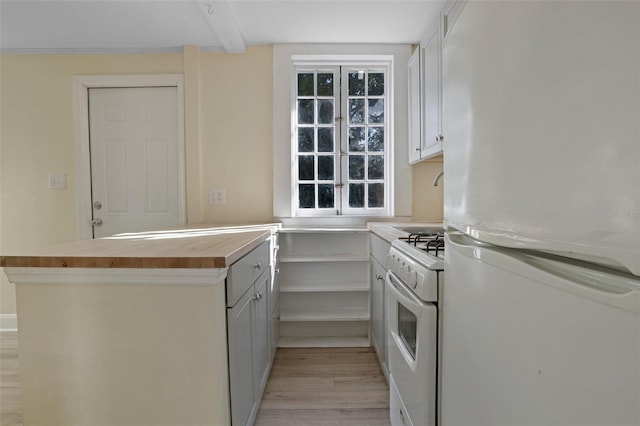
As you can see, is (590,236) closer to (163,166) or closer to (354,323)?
(354,323)

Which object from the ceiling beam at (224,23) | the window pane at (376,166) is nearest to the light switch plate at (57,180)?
the ceiling beam at (224,23)

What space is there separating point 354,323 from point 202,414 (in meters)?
1.65

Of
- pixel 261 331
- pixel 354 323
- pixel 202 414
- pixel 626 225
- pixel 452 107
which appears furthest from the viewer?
pixel 354 323

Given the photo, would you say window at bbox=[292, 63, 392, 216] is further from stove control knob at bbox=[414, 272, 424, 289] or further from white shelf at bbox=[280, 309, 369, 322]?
stove control knob at bbox=[414, 272, 424, 289]

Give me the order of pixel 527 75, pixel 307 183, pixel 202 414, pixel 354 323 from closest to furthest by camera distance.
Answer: pixel 527 75 → pixel 202 414 → pixel 354 323 → pixel 307 183

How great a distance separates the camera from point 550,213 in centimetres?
44

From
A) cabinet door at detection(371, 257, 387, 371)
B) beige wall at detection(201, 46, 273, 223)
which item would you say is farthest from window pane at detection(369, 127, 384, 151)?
cabinet door at detection(371, 257, 387, 371)

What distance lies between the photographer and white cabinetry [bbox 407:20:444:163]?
2.01m

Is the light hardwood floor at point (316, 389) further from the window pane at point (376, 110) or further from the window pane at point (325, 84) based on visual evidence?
the window pane at point (325, 84)

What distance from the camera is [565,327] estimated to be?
1.38 ft

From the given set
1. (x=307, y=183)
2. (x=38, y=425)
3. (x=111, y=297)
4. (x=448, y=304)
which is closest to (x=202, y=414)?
(x=111, y=297)

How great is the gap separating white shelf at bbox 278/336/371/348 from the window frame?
996 mm

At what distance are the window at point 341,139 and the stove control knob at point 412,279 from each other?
163cm

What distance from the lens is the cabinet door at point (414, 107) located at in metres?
2.35
